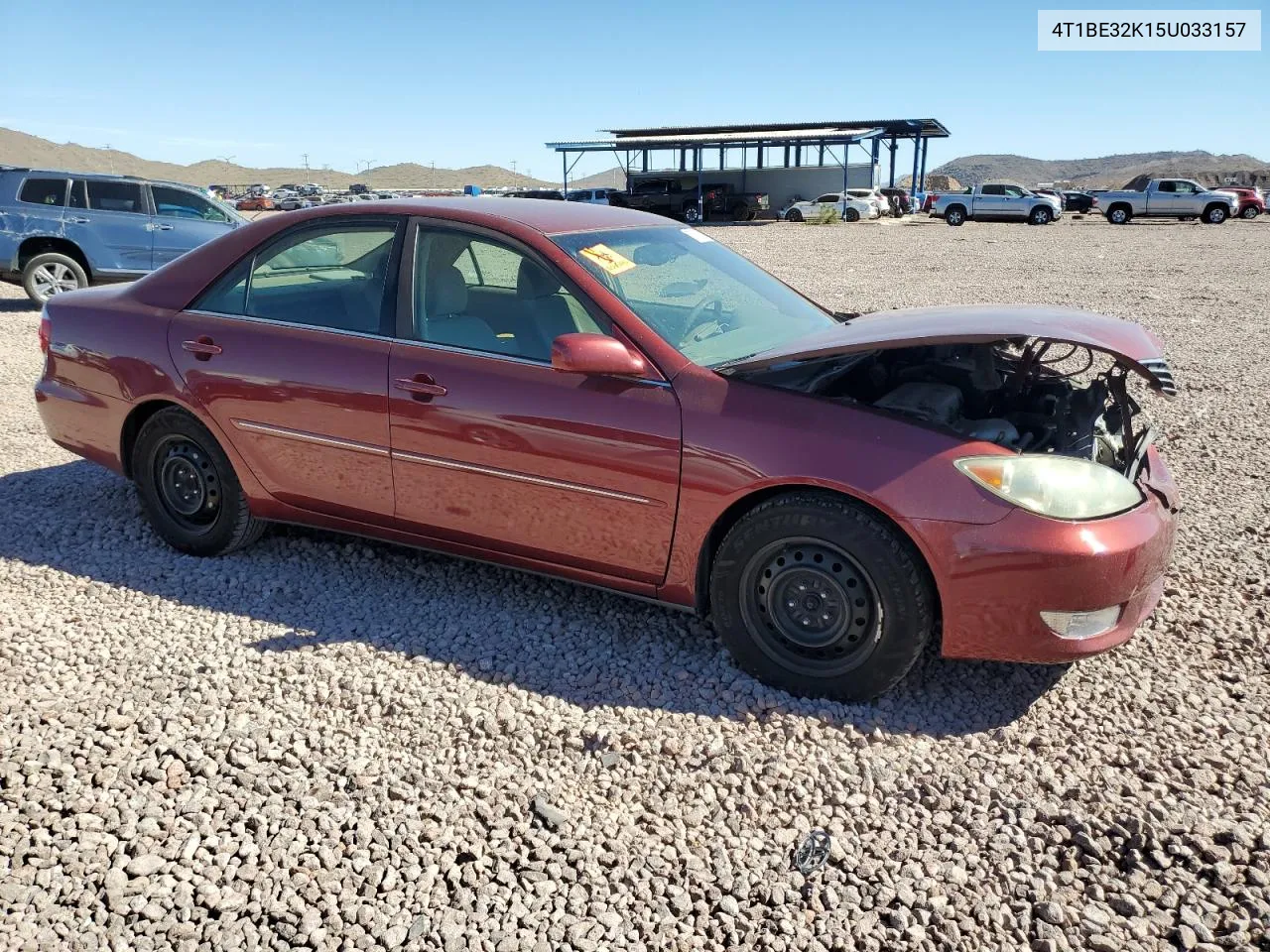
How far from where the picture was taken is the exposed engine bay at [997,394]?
3.50m

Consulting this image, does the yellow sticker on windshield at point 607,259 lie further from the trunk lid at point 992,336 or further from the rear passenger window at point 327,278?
the rear passenger window at point 327,278

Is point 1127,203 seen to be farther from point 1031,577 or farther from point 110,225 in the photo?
point 1031,577

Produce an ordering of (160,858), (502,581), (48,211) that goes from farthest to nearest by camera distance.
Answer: (48,211) → (502,581) → (160,858)

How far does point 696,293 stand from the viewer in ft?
13.5

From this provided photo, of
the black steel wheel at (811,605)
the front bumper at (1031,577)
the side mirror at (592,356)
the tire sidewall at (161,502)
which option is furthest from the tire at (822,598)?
the tire sidewall at (161,502)

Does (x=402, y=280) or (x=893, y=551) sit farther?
(x=402, y=280)

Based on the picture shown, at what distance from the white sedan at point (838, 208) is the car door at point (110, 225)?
33.6m

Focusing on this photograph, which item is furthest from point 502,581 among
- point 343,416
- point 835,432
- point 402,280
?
point 835,432

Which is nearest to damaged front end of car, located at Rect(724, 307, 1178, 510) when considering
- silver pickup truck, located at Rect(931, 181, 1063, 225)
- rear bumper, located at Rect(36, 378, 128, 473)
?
rear bumper, located at Rect(36, 378, 128, 473)

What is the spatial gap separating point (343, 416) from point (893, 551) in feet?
7.30

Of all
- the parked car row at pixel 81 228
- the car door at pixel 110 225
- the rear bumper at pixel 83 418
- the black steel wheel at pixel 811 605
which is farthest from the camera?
the car door at pixel 110 225

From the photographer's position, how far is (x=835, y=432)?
3.19m

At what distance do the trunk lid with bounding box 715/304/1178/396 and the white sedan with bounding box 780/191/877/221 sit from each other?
40665mm

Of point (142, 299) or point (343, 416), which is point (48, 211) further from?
point (343, 416)
